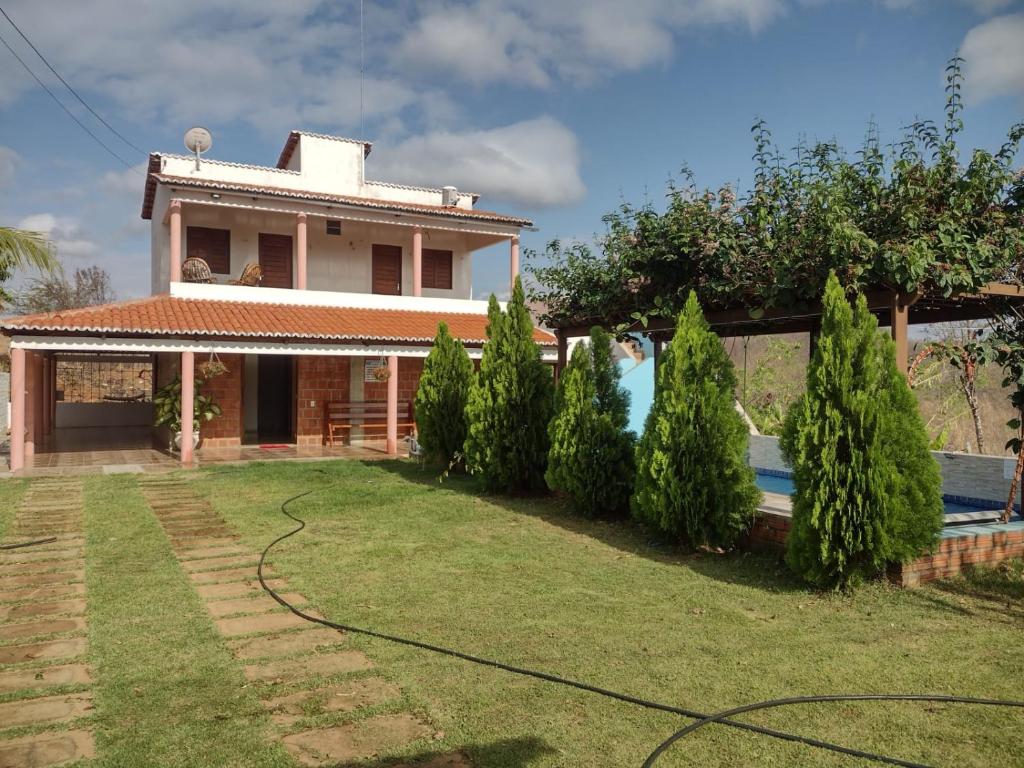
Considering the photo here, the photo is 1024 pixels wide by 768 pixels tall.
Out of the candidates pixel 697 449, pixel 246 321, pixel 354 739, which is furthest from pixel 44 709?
pixel 246 321

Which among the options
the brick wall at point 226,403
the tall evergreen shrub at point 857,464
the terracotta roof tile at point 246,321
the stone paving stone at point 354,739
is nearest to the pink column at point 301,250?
the terracotta roof tile at point 246,321

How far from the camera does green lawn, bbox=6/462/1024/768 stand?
3.46 metres

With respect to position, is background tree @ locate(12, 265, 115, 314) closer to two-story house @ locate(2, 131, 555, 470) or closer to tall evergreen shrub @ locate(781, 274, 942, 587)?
two-story house @ locate(2, 131, 555, 470)

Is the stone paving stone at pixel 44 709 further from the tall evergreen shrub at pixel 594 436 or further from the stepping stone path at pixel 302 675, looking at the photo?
the tall evergreen shrub at pixel 594 436

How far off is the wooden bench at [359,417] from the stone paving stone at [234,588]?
478 inches

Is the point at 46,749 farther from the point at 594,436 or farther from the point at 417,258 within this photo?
the point at 417,258

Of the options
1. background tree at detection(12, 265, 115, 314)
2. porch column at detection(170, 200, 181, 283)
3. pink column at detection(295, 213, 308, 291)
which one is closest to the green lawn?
porch column at detection(170, 200, 181, 283)

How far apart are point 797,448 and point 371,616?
360 cm

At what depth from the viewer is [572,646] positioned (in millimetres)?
4734

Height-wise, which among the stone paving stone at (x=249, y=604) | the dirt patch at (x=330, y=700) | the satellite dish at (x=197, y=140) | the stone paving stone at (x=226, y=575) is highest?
the satellite dish at (x=197, y=140)

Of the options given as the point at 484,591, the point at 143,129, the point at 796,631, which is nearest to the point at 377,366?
the point at 143,129

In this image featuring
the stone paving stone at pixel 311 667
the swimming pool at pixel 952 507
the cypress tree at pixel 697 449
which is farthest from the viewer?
the swimming pool at pixel 952 507

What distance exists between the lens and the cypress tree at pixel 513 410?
1064cm

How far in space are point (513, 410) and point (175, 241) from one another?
10.2 metres
